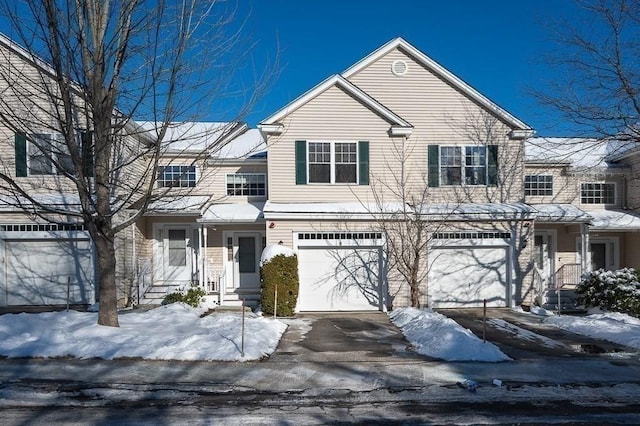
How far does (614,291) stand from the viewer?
1376 cm

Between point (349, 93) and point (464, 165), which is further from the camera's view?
point (464, 165)

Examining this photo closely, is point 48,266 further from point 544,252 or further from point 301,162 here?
point 544,252

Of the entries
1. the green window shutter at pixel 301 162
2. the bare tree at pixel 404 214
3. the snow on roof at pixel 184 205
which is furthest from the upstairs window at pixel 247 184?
the bare tree at pixel 404 214

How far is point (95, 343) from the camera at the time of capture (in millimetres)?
8961

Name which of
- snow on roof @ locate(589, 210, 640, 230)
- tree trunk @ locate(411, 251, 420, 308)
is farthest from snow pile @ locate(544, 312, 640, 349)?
snow on roof @ locate(589, 210, 640, 230)

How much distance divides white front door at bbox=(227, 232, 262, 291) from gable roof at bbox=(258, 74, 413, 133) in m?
4.09

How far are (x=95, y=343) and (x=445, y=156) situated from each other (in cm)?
1212

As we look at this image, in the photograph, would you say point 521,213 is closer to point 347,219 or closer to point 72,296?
point 347,219

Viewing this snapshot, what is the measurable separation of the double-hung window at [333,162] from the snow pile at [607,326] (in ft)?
23.3

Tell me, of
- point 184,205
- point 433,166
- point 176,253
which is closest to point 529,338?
point 433,166

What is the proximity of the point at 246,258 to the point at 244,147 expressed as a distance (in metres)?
4.61

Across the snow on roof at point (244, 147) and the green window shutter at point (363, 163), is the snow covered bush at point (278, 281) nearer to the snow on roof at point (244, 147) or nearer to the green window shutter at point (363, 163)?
the green window shutter at point (363, 163)

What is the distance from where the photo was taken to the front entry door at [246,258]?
56.0ft

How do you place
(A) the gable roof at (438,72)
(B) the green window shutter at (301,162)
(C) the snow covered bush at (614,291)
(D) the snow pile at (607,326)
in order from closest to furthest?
(D) the snow pile at (607,326) < (C) the snow covered bush at (614,291) < (B) the green window shutter at (301,162) < (A) the gable roof at (438,72)
